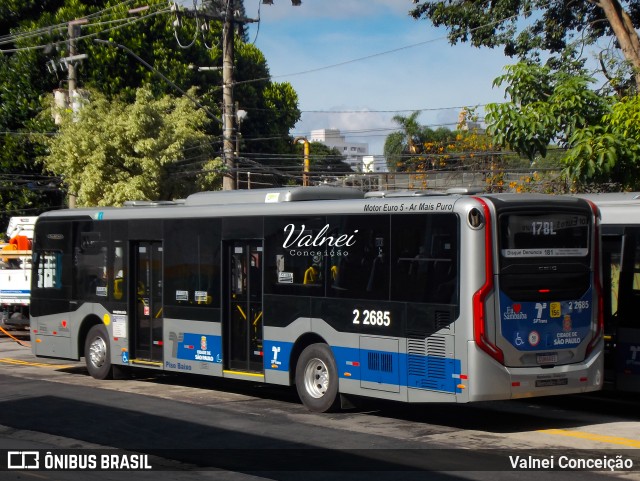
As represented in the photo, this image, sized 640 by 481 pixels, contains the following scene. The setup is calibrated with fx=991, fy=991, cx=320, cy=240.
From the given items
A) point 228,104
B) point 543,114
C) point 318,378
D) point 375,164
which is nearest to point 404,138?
point 375,164

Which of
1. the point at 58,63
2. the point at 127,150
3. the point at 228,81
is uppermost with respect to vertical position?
the point at 58,63

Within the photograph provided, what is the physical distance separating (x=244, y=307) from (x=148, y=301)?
2830 mm

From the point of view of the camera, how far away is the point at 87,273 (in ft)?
64.4

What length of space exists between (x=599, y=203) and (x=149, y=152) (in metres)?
18.7

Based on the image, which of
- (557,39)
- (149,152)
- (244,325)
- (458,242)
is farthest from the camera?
(149,152)

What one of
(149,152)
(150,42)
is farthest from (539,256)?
(150,42)

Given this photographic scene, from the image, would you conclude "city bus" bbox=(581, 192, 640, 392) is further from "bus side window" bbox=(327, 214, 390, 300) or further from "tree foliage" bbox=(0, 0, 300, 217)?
"tree foliage" bbox=(0, 0, 300, 217)

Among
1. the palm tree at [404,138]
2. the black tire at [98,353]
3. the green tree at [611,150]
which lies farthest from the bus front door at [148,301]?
the palm tree at [404,138]

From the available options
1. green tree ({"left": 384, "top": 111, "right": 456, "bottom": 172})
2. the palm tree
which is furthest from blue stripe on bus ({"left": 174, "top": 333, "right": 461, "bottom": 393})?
the palm tree

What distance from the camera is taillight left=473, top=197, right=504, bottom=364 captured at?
12.4m

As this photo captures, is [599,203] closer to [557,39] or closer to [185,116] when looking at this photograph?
[557,39]

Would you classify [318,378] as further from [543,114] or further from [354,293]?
[543,114]

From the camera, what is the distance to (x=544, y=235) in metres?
13.2

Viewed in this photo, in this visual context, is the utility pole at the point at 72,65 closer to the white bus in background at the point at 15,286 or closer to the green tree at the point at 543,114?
the white bus in background at the point at 15,286
